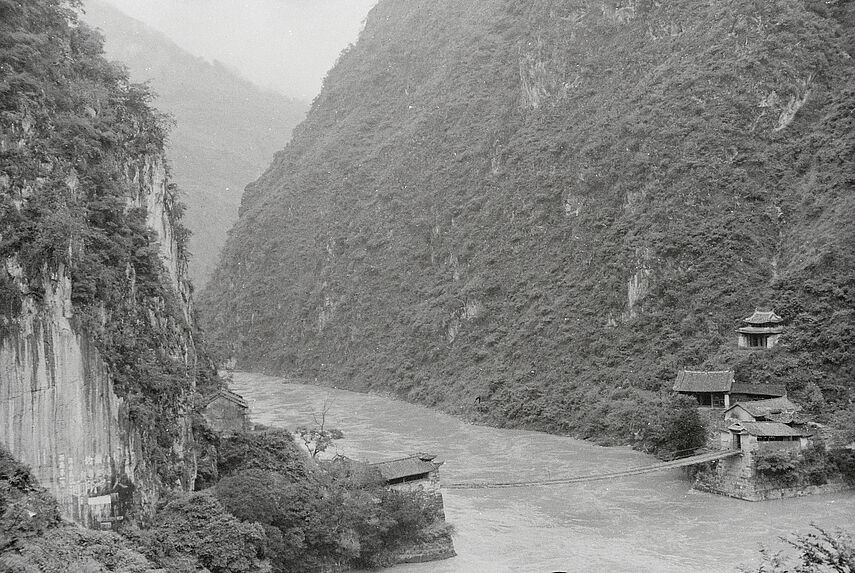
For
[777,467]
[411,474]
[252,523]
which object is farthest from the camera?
[777,467]

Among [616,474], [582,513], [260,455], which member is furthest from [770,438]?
[260,455]

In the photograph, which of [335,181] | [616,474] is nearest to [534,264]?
[616,474]

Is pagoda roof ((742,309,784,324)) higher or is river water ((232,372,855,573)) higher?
pagoda roof ((742,309,784,324))

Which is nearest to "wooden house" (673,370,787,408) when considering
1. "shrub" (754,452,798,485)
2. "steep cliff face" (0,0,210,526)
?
"shrub" (754,452,798,485)

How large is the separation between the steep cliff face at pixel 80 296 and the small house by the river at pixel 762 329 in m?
21.0

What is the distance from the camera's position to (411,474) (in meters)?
23.9

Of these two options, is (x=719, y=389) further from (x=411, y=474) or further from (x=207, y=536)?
(x=207, y=536)

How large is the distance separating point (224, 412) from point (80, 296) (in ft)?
29.7

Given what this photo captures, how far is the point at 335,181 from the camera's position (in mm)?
79562

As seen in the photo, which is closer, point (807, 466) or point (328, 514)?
point (328, 514)

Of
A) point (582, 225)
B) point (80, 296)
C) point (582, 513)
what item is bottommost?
point (582, 513)

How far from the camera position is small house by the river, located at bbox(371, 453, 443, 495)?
23.7 m

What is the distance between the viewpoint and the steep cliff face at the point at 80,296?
18.1 metres

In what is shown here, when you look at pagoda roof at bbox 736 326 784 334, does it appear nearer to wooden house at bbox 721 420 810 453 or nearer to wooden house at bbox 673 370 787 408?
wooden house at bbox 673 370 787 408
